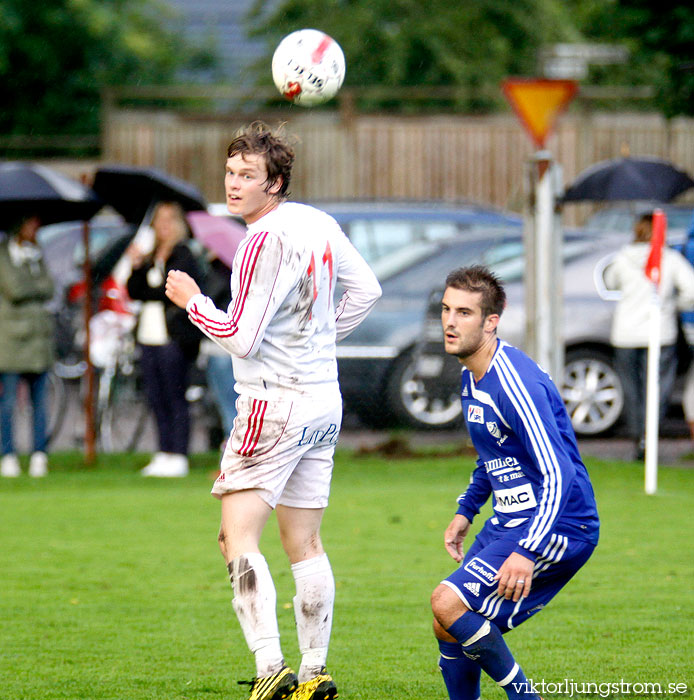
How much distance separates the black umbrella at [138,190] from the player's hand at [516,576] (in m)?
7.33

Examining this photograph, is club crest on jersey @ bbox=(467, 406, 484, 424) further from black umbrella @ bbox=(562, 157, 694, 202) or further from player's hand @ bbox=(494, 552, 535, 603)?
black umbrella @ bbox=(562, 157, 694, 202)

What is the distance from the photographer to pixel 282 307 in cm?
439

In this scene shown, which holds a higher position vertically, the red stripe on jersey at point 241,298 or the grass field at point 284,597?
the red stripe on jersey at point 241,298

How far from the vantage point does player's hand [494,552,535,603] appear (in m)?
3.96

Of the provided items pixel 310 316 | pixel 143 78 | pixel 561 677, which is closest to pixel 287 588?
pixel 561 677

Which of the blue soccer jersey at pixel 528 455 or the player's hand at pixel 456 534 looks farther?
the player's hand at pixel 456 534

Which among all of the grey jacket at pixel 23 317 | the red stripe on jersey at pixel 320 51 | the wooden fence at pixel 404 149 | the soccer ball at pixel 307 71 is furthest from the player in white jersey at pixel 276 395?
the wooden fence at pixel 404 149

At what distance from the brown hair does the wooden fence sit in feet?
54.4

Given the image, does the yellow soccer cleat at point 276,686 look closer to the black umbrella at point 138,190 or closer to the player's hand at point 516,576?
the player's hand at point 516,576

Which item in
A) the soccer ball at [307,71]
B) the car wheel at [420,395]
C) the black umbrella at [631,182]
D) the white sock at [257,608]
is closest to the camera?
the white sock at [257,608]

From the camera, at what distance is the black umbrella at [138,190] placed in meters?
10.9

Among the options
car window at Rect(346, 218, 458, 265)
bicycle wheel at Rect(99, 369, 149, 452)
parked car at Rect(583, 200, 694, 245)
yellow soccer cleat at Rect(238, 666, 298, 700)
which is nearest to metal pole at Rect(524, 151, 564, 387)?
car window at Rect(346, 218, 458, 265)

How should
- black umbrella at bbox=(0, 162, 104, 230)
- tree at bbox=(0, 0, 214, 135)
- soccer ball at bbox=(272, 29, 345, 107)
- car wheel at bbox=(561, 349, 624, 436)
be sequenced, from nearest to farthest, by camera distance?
soccer ball at bbox=(272, 29, 345, 107) < black umbrella at bbox=(0, 162, 104, 230) < car wheel at bbox=(561, 349, 624, 436) < tree at bbox=(0, 0, 214, 135)

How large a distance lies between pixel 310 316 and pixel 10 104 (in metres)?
23.6
